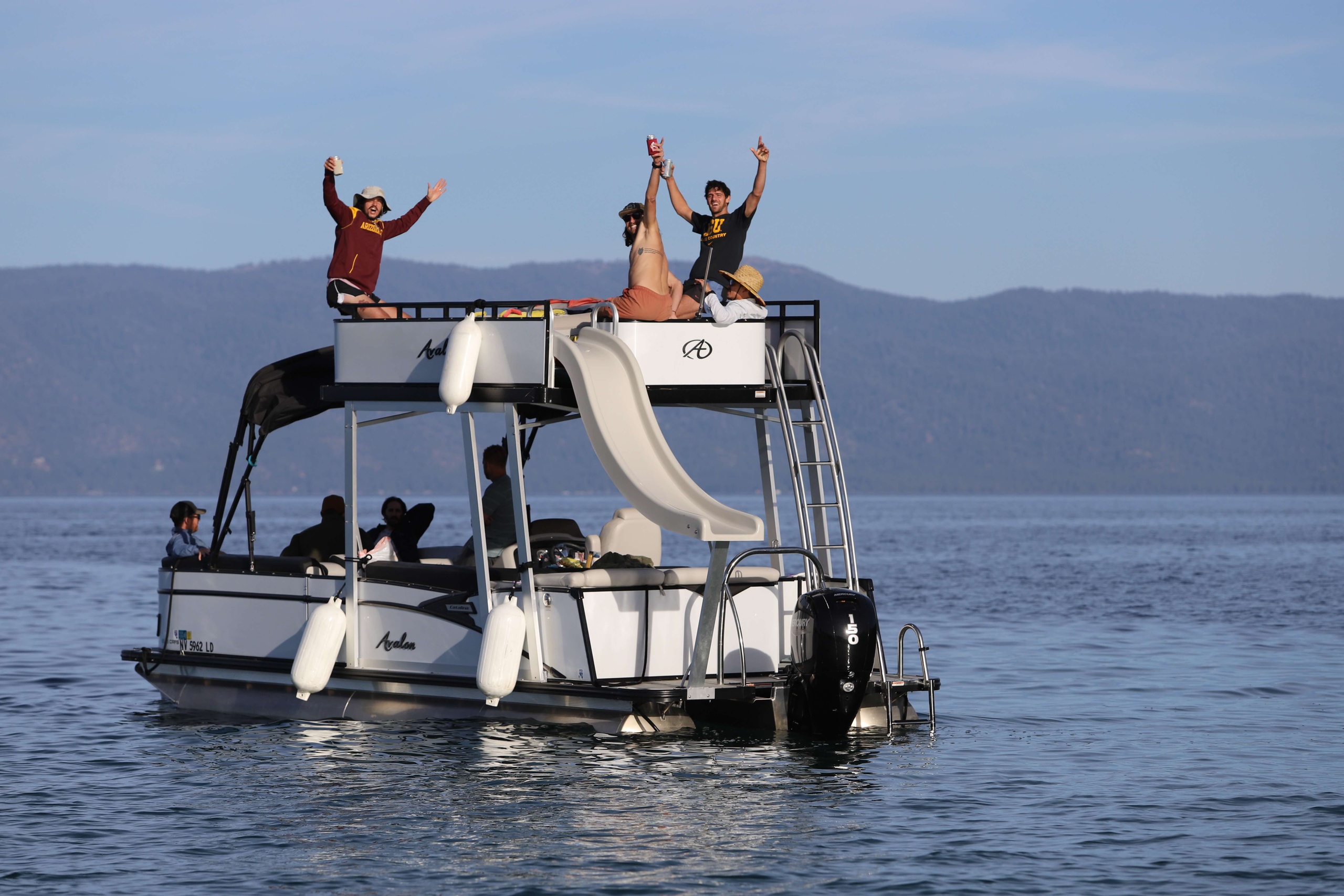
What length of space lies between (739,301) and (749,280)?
186mm

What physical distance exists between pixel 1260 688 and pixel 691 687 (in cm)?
986

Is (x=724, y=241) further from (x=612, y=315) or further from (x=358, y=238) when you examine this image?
(x=358, y=238)

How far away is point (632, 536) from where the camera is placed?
14352 mm

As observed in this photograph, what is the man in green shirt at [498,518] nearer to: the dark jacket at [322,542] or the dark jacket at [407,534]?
the dark jacket at [407,534]

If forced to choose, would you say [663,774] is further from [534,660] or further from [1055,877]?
[1055,877]

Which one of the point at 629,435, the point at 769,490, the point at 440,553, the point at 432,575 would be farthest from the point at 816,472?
the point at 440,553

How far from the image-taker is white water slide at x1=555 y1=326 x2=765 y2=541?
12156mm

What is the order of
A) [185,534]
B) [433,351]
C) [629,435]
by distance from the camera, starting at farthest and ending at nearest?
[185,534] → [433,351] → [629,435]

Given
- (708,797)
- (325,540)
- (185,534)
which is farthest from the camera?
(185,534)

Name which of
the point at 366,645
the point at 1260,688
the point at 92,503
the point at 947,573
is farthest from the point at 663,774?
the point at 92,503

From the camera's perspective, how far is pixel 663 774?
1209 cm

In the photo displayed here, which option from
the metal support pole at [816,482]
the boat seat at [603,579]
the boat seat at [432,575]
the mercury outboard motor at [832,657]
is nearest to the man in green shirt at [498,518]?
the boat seat at [432,575]

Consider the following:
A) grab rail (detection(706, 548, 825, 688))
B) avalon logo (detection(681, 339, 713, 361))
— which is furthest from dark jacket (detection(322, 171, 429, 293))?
grab rail (detection(706, 548, 825, 688))

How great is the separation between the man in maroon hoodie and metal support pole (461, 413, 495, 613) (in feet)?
5.15
